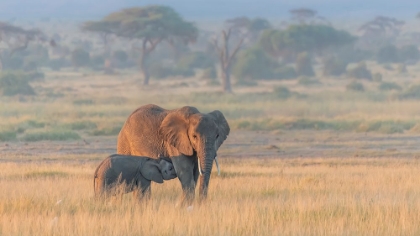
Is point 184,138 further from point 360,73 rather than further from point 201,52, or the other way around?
point 201,52

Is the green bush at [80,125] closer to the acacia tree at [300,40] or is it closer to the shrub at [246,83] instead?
the shrub at [246,83]

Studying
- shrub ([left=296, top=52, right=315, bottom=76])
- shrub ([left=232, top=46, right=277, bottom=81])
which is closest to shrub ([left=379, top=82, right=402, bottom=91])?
shrub ([left=232, top=46, right=277, bottom=81])

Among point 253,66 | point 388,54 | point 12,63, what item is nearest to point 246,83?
point 253,66

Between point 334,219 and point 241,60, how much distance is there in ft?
148

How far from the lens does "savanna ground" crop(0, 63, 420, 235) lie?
901 centimetres

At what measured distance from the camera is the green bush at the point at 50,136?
23203mm

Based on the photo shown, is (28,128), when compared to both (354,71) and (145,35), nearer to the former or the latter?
(145,35)

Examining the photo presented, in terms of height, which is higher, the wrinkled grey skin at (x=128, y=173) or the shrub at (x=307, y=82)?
the wrinkled grey skin at (x=128, y=173)

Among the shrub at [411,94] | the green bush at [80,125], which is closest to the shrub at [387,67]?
the shrub at [411,94]

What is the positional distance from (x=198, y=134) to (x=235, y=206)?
3.17 ft

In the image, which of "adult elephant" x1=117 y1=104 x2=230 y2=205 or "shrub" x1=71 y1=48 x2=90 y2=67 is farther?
"shrub" x1=71 y1=48 x2=90 y2=67

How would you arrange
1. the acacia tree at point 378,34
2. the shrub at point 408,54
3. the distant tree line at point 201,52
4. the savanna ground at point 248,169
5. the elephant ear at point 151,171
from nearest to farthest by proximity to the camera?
the savanna ground at point 248,169 < the elephant ear at point 151,171 < the distant tree line at point 201,52 < the shrub at point 408,54 < the acacia tree at point 378,34

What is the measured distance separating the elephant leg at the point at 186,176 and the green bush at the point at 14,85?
99.8 ft

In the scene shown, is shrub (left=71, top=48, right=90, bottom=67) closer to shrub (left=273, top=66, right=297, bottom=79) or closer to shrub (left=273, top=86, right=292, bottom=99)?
shrub (left=273, top=66, right=297, bottom=79)
